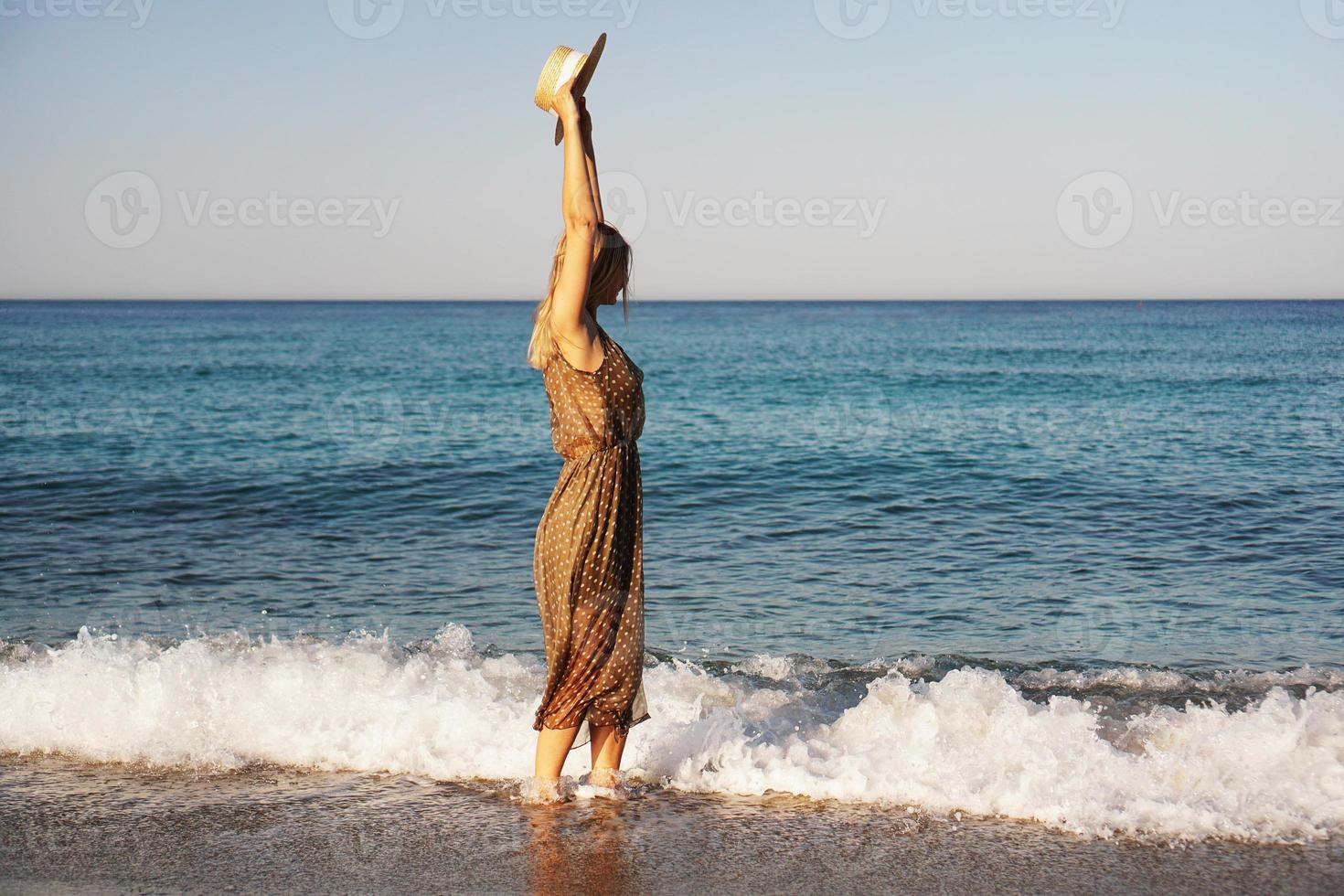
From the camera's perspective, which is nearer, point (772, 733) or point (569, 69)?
point (569, 69)

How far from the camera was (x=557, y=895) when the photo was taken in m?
3.33

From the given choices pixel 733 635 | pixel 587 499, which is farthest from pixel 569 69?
pixel 733 635

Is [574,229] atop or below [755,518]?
atop

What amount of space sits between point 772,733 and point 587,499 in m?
1.52

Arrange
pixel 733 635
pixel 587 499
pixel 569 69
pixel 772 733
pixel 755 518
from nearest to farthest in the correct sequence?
pixel 569 69 < pixel 587 499 < pixel 772 733 < pixel 733 635 < pixel 755 518

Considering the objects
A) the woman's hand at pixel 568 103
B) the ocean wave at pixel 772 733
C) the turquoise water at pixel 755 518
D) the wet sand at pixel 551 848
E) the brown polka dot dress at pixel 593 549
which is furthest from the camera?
the turquoise water at pixel 755 518

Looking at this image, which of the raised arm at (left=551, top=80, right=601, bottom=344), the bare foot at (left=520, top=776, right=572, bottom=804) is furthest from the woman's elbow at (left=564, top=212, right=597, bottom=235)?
the bare foot at (left=520, top=776, right=572, bottom=804)

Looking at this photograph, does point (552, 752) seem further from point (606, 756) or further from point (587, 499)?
point (587, 499)

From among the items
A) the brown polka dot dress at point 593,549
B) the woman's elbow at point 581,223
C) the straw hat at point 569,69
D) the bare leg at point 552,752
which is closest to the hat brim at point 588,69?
Result: the straw hat at point 569,69

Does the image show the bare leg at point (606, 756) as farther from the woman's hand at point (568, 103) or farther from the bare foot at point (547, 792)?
the woman's hand at point (568, 103)

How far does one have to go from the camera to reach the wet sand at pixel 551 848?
11.2ft

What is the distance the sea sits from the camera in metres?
4.01

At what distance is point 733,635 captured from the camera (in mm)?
7023

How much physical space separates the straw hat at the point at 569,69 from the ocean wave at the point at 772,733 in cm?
249
